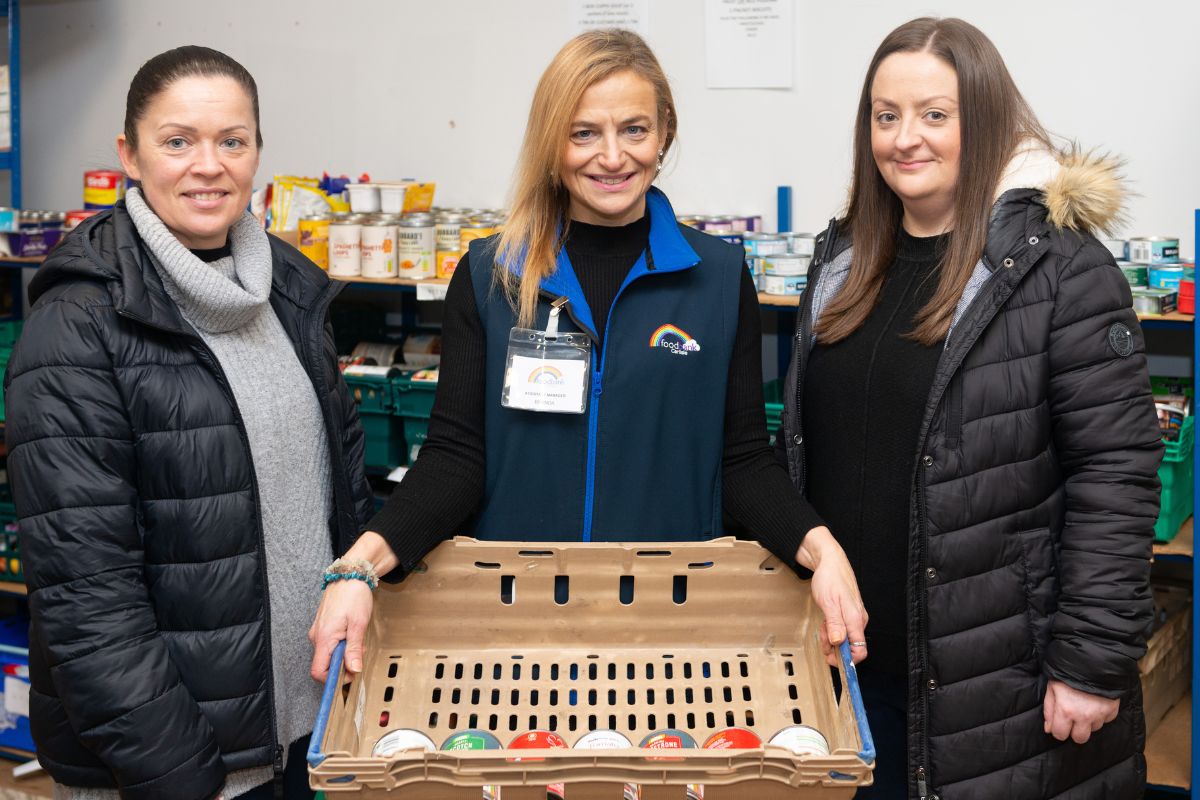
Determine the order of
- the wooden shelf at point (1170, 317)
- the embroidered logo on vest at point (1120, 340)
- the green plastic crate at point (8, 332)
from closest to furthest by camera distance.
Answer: the embroidered logo on vest at point (1120, 340) → the wooden shelf at point (1170, 317) → the green plastic crate at point (8, 332)

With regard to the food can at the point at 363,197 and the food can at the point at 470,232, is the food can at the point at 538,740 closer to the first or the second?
the food can at the point at 470,232

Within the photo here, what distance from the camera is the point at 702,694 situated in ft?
5.92

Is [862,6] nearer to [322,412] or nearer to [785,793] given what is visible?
[322,412]

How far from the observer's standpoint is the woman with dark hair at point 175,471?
5.38 feet

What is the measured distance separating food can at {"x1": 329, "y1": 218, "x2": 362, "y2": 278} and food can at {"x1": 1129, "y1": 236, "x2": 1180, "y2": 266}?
197 cm

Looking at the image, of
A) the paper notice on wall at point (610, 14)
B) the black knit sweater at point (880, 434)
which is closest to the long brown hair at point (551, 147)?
the black knit sweater at point (880, 434)

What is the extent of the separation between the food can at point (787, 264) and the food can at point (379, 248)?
1038 millimetres

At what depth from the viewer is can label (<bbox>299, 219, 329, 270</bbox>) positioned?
10.9ft

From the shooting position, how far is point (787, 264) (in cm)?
289

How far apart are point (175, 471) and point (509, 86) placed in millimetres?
2282

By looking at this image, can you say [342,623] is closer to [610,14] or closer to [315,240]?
[315,240]

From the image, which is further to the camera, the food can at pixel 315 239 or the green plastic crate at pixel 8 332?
the green plastic crate at pixel 8 332

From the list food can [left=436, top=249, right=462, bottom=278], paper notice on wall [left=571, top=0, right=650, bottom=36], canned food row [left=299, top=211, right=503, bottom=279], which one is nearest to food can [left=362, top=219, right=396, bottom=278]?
canned food row [left=299, top=211, right=503, bottom=279]

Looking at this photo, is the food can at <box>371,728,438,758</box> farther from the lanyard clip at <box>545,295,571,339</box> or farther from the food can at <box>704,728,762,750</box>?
the lanyard clip at <box>545,295,571,339</box>
